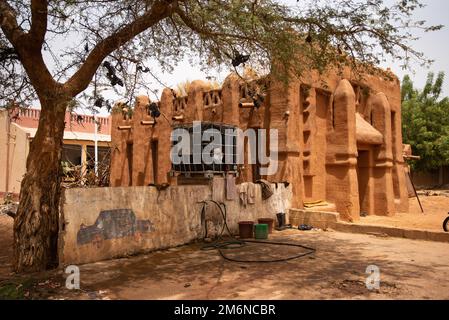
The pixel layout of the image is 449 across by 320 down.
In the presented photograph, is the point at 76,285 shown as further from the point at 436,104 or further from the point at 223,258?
the point at 436,104

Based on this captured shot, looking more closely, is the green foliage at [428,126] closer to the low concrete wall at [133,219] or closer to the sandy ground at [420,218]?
the sandy ground at [420,218]

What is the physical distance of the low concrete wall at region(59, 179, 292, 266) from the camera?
297 inches

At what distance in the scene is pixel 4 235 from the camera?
41.8ft

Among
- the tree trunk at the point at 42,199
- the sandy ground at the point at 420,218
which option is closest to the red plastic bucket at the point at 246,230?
the tree trunk at the point at 42,199

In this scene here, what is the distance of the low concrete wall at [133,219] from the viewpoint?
24.8 feet

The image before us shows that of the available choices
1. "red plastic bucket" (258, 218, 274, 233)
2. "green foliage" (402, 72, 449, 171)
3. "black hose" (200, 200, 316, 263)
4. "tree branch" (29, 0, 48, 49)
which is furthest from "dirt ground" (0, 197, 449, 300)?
"green foliage" (402, 72, 449, 171)

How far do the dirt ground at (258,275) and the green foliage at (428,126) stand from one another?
24228 mm

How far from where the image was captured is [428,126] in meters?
32.5

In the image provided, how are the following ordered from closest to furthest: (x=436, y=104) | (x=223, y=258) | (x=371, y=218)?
(x=223, y=258)
(x=371, y=218)
(x=436, y=104)

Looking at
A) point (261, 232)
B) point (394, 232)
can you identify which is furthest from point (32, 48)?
point (394, 232)

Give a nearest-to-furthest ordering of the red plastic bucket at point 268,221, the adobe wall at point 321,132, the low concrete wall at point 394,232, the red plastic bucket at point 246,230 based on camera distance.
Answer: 1. the low concrete wall at point 394,232
2. the red plastic bucket at point 246,230
3. the red plastic bucket at point 268,221
4. the adobe wall at point 321,132

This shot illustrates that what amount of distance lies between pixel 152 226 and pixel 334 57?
577 cm

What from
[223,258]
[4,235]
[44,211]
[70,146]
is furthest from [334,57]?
[70,146]

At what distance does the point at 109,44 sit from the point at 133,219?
3.84 metres
